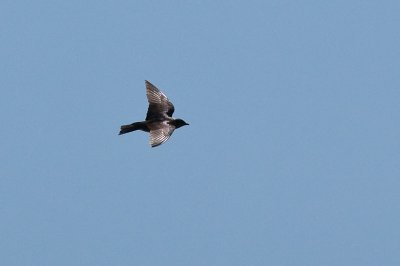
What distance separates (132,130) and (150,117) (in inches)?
50.5

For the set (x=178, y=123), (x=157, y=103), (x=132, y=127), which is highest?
(x=157, y=103)

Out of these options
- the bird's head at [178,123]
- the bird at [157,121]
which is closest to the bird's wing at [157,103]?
the bird at [157,121]

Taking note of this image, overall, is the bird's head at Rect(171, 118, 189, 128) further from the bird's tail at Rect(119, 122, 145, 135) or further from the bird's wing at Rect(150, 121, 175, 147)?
the bird's tail at Rect(119, 122, 145, 135)

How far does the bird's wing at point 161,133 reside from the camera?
30.1 metres

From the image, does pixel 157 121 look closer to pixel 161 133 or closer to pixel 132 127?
pixel 132 127

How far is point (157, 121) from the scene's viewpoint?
3253cm

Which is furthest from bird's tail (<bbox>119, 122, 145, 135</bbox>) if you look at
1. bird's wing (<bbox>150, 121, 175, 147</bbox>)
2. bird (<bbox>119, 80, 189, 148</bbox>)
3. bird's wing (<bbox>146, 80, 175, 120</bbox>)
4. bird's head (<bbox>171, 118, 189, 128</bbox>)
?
bird's head (<bbox>171, 118, 189, 128</bbox>)

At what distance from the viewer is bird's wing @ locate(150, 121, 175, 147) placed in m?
30.1

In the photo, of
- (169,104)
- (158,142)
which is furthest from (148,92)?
(158,142)

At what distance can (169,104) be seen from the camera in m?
34.0

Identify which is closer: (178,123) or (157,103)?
(178,123)

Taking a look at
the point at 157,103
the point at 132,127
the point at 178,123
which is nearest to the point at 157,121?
the point at 178,123

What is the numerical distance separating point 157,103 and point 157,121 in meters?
1.58

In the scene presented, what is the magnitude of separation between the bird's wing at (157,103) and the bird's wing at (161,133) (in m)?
1.30
